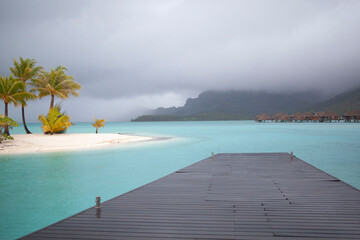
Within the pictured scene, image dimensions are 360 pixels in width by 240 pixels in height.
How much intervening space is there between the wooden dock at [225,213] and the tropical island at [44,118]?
1531cm

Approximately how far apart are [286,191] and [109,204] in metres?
3.51

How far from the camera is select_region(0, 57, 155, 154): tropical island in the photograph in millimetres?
18891

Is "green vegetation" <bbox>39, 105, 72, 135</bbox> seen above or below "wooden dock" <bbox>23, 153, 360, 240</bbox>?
above

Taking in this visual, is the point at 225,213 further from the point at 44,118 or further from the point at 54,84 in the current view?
the point at 54,84

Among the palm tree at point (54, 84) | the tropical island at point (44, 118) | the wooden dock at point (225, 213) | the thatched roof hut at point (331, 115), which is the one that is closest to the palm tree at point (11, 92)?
the tropical island at point (44, 118)

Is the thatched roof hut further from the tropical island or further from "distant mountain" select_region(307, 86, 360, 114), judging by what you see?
the tropical island

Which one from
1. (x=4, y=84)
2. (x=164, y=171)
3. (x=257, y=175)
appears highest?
(x=4, y=84)

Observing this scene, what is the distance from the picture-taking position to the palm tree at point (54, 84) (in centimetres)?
2984

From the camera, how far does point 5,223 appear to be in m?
5.54

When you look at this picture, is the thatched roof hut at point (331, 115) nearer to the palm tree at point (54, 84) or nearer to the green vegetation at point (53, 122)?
the palm tree at point (54, 84)

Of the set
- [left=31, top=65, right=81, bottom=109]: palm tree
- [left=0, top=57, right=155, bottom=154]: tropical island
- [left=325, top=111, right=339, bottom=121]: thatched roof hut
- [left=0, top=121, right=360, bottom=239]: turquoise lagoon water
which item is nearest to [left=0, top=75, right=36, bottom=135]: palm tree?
[left=0, top=57, right=155, bottom=154]: tropical island

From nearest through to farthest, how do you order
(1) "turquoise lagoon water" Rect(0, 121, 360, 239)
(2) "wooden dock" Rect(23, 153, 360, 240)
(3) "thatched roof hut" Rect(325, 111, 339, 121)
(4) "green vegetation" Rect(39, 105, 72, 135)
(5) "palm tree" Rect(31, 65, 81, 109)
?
(2) "wooden dock" Rect(23, 153, 360, 240)
(1) "turquoise lagoon water" Rect(0, 121, 360, 239)
(4) "green vegetation" Rect(39, 105, 72, 135)
(5) "palm tree" Rect(31, 65, 81, 109)
(3) "thatched roof hut" Rect(325, 111, 339, 121)

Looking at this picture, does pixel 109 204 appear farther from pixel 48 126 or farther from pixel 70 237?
pixel 48 126

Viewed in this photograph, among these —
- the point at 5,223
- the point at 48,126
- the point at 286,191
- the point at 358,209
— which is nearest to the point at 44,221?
the point at 5,223
